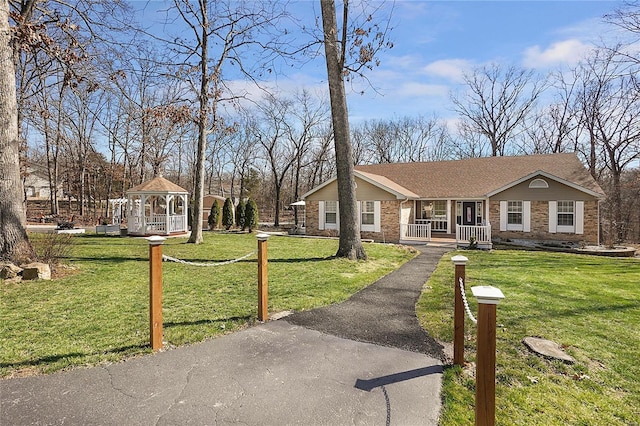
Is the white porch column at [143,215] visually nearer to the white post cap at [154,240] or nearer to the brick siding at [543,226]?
the white post cap at [154,240]

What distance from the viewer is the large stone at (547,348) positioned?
364cm

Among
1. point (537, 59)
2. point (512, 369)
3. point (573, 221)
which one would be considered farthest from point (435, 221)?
point (512, 369)

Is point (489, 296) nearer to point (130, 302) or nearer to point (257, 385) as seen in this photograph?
point (257, 385)

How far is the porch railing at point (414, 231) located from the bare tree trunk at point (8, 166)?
15.1 m

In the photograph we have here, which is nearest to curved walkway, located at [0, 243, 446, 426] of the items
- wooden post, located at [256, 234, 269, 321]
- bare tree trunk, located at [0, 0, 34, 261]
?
wooden post, located at [256, 234, 269, 321]

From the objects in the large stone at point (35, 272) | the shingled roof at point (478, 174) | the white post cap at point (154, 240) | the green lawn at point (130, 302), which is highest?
the shingled roof at point (478, 174)

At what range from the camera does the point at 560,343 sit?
4.03m

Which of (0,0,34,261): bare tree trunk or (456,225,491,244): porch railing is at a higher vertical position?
(0,0,34,261): bare tree trunk

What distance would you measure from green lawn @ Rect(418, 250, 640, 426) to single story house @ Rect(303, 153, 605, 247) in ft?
28.8

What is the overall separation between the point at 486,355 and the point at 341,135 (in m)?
8.52

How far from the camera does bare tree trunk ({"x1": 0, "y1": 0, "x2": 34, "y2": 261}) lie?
A: 7.16m

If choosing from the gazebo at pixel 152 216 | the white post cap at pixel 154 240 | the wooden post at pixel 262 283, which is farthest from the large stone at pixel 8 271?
the gazebo at pixel 152 216

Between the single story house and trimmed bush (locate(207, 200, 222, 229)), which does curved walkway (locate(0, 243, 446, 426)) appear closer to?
the single story house

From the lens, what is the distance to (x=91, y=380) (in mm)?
3070
